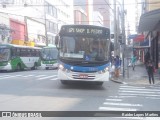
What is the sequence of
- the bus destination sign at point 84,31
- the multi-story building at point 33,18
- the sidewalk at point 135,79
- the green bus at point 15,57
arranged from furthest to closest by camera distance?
1. the multi-story building at point 33,18
2. the green bus at point 15,57
3. the sidewalk at point 135,79
4. the bus destination sign at point 84,31

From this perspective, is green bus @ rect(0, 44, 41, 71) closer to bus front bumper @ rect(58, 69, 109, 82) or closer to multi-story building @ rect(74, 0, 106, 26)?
bus front bumper @ rect(58, 69, 109, 82)

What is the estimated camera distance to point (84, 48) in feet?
60.7

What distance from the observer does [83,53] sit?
18.4 meters

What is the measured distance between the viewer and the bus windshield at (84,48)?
18.4 m

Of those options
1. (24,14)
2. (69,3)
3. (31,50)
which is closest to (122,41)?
(31,50)

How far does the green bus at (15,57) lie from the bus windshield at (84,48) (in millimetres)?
20310

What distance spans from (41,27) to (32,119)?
64.6m

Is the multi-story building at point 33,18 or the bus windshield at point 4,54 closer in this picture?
the bus windshield at point 4,54

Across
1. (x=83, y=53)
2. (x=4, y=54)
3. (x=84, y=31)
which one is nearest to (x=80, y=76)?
(x=83, y=53)

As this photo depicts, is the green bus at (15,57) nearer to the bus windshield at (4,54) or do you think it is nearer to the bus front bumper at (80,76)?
the bus windshield at (4,54)

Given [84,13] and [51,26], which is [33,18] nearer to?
[51,26]

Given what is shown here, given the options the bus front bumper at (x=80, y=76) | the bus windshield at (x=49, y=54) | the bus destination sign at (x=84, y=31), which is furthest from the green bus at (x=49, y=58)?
the bus front bumper at (x=80, y=76)

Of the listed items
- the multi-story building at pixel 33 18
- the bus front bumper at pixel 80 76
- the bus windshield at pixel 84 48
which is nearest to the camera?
the bus front bumper at pixel 80 76

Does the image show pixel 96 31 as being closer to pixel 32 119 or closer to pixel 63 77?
pixel 63 77
